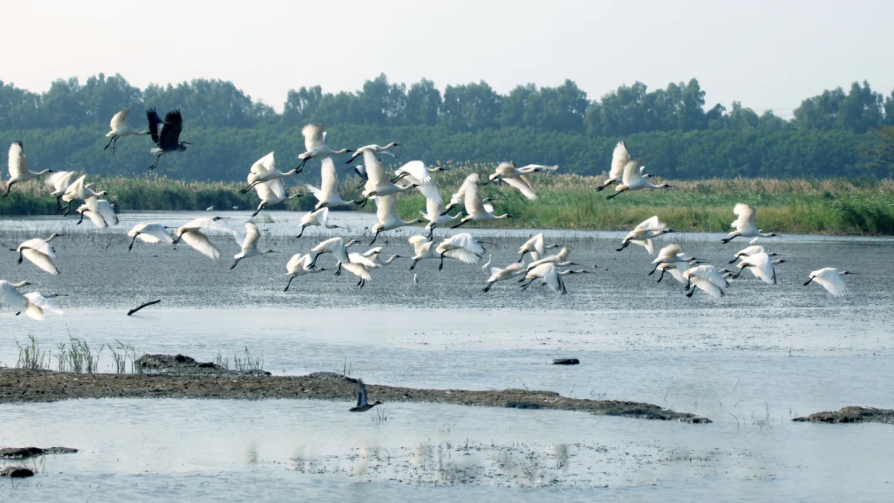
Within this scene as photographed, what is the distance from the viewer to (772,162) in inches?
3903

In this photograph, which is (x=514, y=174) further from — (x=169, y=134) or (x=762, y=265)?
(x=169, y=134)

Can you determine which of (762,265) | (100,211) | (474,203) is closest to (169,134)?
(100,211)

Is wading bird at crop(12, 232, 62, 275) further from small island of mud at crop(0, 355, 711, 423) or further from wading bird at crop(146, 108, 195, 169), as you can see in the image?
small island of mud at crop(0, 355, 711, 423)

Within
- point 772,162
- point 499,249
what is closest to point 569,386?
point 499,249

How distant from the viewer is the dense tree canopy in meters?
86.6

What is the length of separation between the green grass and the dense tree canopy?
1297 inches

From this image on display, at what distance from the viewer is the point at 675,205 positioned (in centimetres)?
4656

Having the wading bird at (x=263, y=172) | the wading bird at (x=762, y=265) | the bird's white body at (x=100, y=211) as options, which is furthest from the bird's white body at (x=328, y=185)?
the wading bird at (x=762, y=265)

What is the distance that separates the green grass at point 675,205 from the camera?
4297 centimetres

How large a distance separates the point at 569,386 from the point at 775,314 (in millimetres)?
8638

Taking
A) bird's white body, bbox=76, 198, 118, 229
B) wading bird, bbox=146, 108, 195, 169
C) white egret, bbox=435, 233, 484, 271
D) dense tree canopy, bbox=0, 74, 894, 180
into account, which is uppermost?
dense tree canopy, bbox=0, 74, 894, 180

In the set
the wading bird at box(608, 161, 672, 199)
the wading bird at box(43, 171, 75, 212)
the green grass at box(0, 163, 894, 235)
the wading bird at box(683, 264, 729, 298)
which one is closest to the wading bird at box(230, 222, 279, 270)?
the wading bird at box(43, 171, 75, 212)

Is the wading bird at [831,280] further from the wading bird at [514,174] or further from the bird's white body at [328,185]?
the bird's white body at [328,185]

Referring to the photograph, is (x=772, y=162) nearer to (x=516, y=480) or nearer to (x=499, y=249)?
(x=499, y=249)
